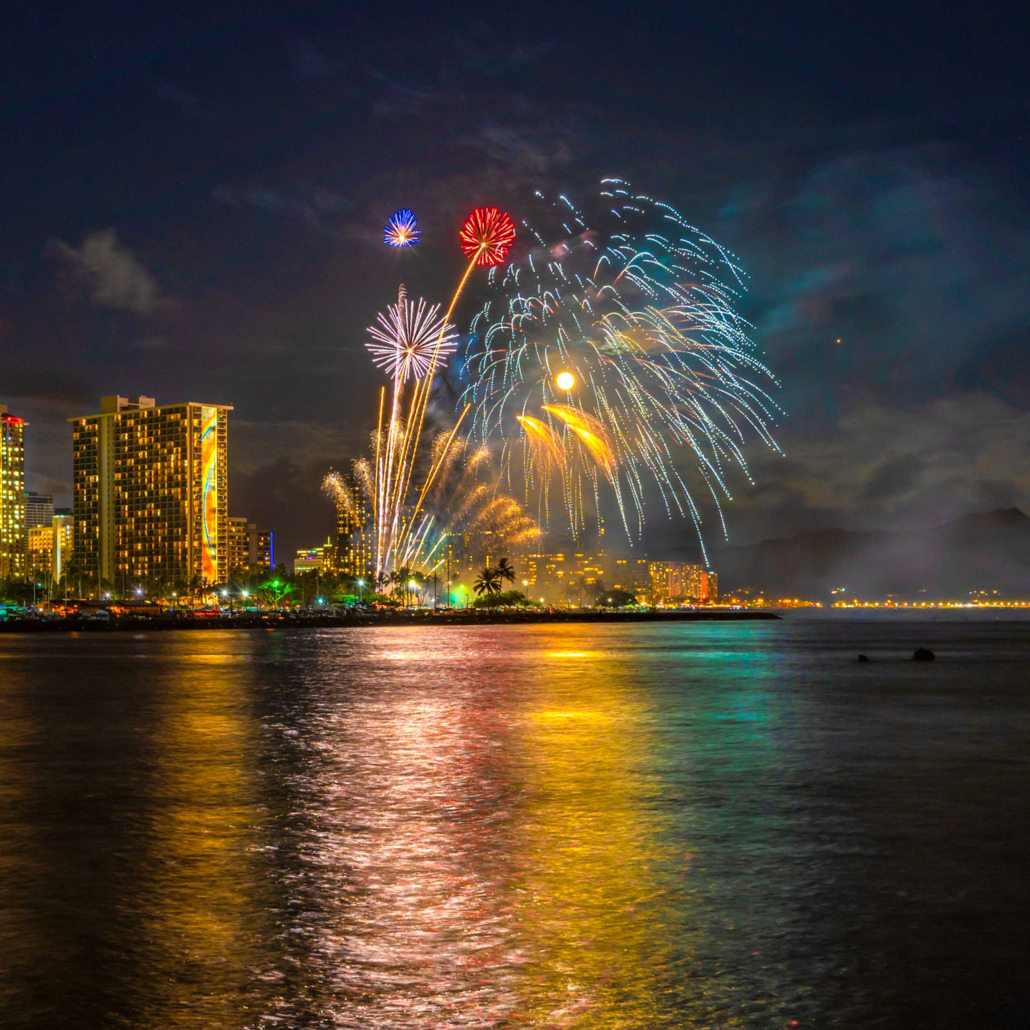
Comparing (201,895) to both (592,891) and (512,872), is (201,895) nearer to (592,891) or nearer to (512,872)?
(512,872)

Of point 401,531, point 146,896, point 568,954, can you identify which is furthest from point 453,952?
point 401,531

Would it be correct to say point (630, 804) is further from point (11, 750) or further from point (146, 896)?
point (11, 750)

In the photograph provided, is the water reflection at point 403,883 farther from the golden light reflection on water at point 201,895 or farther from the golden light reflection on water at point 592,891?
the golden light reflection on water at point 201,895

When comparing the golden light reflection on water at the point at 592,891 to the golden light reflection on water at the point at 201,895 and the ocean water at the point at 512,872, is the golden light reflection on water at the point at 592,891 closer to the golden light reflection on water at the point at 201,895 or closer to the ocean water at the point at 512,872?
the ocean water at the point at 512,872

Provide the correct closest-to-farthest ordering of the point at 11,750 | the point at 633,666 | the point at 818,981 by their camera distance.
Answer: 1. the point at 818,981
2. the point at 11,750
3. the point at 633,666

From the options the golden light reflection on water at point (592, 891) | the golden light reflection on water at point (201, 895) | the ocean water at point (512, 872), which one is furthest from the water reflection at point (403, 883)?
the golden light reflection on water at point (201, 895)

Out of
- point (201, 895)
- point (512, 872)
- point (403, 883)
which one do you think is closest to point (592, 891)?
point (512, 872)

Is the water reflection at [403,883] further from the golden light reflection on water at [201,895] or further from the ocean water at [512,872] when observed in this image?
the golden light reflection on water at [201,895]

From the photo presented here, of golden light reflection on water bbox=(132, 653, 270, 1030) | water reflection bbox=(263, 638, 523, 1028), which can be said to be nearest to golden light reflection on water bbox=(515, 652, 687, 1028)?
water reflection bbox=(263, 638, 523, 1028)
